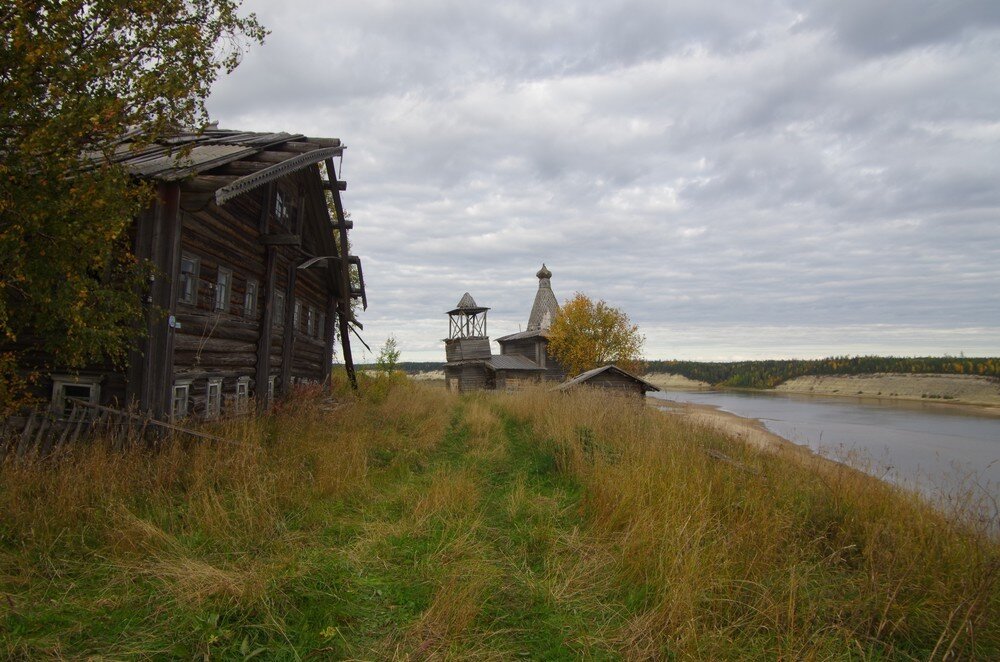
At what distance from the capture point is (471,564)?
410 centimetres

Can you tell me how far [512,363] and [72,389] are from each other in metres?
30.5

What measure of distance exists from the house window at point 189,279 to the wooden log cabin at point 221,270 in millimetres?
19

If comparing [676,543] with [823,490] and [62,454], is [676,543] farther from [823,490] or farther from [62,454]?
[62,454]

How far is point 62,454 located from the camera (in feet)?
17.9

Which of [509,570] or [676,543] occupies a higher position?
[676,543]

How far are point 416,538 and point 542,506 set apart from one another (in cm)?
168

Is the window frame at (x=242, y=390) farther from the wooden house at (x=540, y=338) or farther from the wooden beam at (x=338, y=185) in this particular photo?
the wooden house at (x=540, y=338)

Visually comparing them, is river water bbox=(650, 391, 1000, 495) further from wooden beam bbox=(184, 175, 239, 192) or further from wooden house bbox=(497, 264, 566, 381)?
wooden house bbox=(497, 264, 566, 381)

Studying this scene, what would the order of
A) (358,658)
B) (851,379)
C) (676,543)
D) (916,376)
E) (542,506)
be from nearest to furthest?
(358,658), (676,543), (542,506), (916,376), (851,379)

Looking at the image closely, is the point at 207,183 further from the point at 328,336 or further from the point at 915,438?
the point at 915,438

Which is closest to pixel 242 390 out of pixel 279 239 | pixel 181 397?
pixel 181 397

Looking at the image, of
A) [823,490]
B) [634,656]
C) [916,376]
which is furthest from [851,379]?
[634,656]

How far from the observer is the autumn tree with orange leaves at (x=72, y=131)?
4.39 m

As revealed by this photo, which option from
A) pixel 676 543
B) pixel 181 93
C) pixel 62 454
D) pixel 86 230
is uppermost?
pixel 181 93
